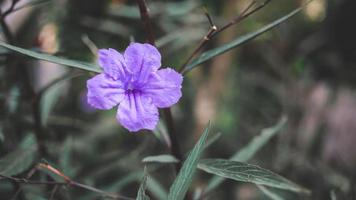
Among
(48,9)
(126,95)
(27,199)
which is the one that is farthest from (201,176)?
(126,95)

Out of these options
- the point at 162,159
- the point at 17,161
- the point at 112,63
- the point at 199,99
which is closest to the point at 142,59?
the point at 112,63

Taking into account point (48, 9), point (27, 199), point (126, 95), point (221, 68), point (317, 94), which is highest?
point (48, 9)

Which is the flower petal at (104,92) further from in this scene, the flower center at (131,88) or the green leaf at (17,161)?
the green leaf at (17,161)

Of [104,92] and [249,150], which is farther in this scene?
[249,150]

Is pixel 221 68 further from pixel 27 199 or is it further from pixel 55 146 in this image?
pixel 27 199

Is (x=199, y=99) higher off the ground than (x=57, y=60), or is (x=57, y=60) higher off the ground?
(x=57, y=60)

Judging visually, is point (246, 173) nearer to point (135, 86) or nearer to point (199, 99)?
point (135, 86)
